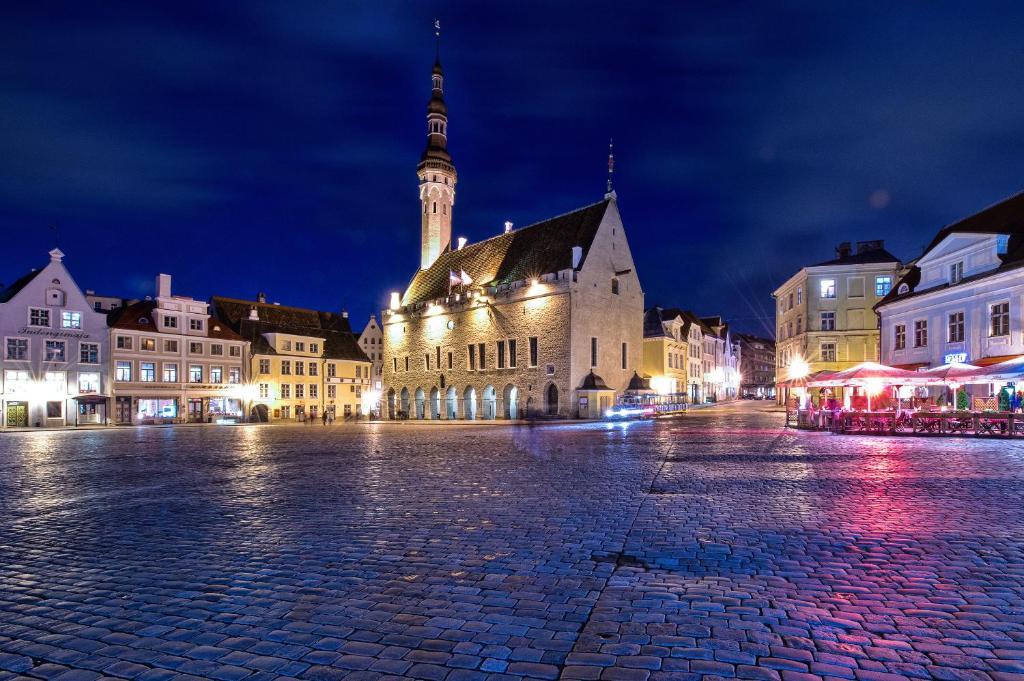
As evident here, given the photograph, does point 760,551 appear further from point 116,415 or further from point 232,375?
point 232,375

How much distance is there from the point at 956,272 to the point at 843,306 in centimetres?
1928

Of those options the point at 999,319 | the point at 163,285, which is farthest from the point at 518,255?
the point at 999,319

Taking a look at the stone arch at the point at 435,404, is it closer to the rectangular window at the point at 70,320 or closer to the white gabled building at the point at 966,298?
the rectangular window at the point at 70,320

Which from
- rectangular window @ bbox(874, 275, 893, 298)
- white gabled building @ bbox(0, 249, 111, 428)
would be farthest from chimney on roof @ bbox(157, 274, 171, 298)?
rectangular window @ bbox(874, 275, 893, 298)

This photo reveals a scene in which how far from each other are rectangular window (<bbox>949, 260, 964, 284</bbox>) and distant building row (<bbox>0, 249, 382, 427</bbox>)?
5146 centimetres

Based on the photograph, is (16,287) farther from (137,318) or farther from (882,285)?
(882,285)

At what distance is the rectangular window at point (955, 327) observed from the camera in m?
28.9

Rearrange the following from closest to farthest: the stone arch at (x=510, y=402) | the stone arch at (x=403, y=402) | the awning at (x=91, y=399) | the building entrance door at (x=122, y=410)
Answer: the awning at (x=91, y=399)
the building entrance door at (x=122, y=410)
the stone arch at (x=510, y=402)
the stone arch at (x=403, y=402)

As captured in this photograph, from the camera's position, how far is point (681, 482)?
444 inches

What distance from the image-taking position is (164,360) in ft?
168

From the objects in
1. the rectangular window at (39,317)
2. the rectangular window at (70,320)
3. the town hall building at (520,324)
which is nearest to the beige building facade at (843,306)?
the town hall building at (520,324)

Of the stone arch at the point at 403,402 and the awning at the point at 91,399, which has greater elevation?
the awning at the point at 91,399

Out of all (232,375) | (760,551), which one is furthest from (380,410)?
(760,551)

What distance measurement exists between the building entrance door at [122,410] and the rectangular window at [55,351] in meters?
4.86
